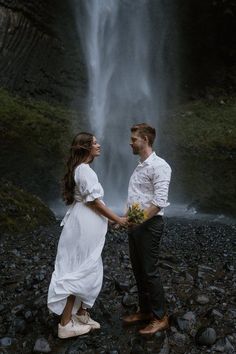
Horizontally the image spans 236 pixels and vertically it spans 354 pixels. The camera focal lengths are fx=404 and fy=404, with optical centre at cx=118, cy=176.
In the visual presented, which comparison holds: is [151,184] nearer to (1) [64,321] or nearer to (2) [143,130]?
(2) [143,130]

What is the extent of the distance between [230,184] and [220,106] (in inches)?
357

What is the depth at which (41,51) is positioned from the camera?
68.6 feet

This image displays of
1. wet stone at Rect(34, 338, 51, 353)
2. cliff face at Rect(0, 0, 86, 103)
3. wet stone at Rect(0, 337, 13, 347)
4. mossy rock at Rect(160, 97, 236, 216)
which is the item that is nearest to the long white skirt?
wet stone at Rect(34, 338, 51, 353)

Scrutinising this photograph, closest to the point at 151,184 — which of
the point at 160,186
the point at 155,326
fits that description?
the point at 160,186

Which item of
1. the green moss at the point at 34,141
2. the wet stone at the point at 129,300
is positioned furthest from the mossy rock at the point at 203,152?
the wet stone at the point at 129,300

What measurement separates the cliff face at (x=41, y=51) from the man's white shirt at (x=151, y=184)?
55.9ft

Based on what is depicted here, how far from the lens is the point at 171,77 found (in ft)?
79.2

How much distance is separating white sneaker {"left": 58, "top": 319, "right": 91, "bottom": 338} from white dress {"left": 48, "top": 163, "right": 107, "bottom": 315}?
0.63 feet

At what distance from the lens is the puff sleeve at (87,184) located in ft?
12.9

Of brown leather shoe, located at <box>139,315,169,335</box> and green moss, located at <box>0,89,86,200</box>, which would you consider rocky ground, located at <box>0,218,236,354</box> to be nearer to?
brown leather shoe, located at <box>139,315,169,335</box>

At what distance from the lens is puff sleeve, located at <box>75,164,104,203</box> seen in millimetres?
3932

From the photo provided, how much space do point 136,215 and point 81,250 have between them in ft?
2.20

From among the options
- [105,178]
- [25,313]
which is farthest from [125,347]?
[105,178]

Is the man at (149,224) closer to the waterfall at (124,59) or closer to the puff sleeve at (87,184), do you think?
the puff sleeve at (87,184)
